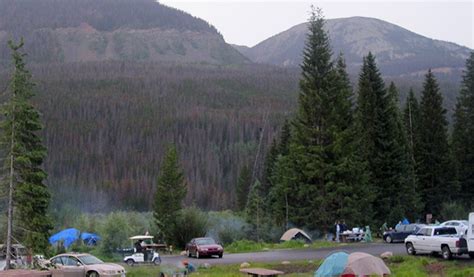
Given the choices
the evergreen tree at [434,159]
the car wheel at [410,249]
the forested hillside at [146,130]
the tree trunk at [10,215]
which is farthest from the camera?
the forested hillside at [146,130]

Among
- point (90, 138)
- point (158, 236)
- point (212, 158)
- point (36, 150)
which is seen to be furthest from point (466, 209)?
point (90, 138)

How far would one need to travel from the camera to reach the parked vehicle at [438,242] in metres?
28.5

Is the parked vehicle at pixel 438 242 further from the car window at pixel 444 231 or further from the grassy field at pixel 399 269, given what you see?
the grassy field at pixel 399 269

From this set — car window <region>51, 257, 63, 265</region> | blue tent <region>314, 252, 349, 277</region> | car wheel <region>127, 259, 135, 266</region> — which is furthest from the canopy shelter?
blue tent <region>314, 252, 349, 277</region>

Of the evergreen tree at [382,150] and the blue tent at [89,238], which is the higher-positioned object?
the evergreen tree at [382,150]

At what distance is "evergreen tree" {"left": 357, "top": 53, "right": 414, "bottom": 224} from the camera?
5181cm

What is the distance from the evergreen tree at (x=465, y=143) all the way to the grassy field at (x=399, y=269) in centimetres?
3260

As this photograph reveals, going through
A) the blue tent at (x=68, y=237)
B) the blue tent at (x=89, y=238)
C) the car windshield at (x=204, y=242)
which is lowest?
the blue tent at (x=89, y=238)

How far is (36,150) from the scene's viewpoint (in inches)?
1244

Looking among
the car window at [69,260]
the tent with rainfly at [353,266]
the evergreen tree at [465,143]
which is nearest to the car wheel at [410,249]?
the tent with rainfly at [353,266]

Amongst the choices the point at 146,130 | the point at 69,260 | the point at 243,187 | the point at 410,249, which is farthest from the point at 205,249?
the point at 146,130

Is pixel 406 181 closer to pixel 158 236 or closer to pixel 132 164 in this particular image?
pixel 158 236

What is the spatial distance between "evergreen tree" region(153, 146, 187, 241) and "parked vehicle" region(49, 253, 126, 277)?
25.4 meters

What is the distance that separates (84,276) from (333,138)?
27.0 meters
